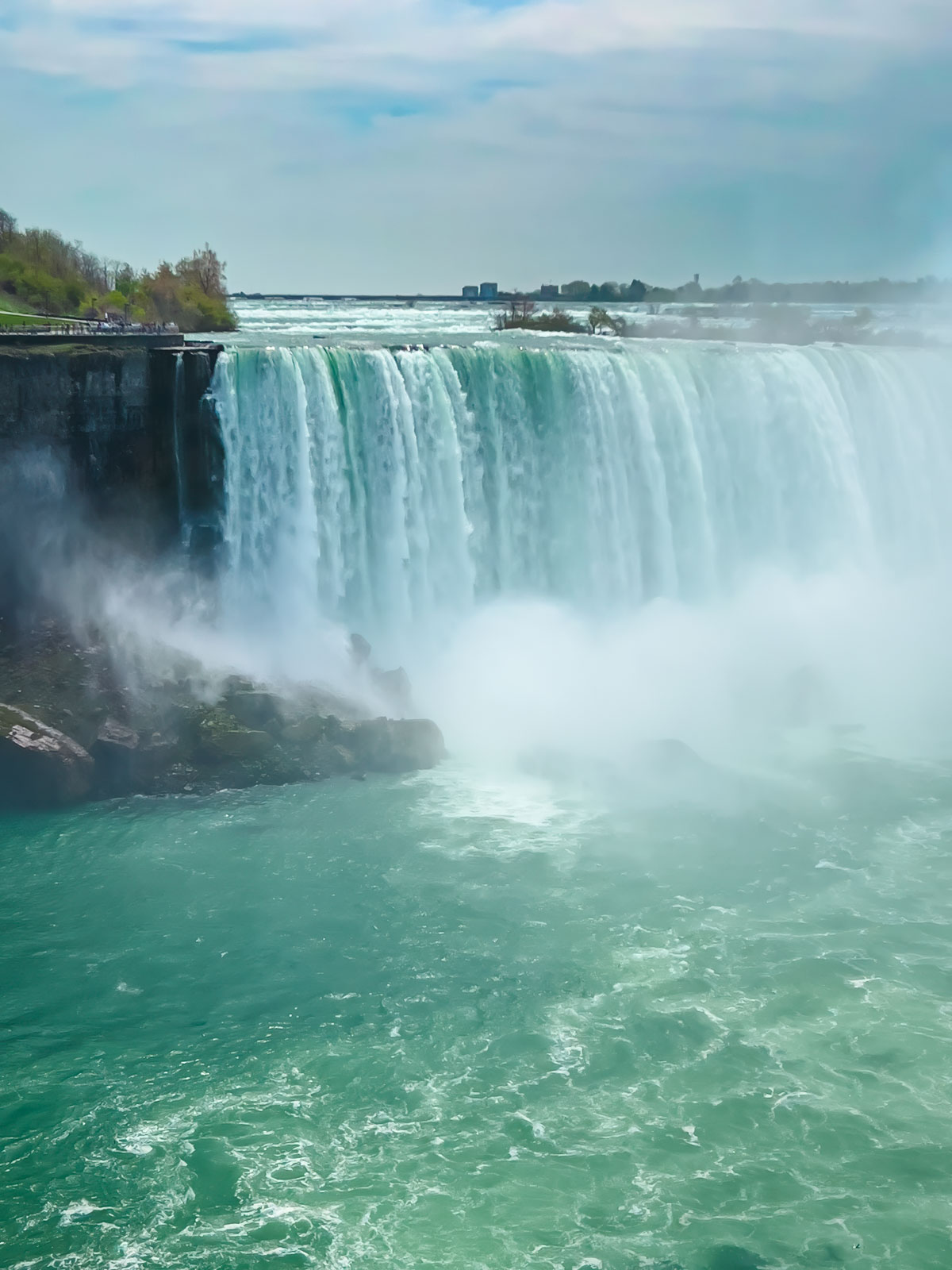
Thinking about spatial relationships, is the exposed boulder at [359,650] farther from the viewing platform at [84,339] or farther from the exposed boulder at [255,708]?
the viewing platform at [84,339]

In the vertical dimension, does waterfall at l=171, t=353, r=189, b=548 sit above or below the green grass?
below

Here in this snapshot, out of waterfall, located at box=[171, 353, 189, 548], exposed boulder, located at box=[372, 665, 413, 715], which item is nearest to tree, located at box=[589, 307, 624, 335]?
waterfall, located at box=[171, 353, 189, 548]

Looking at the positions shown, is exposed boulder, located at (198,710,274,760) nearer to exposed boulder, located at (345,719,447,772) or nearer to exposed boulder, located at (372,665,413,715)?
exposed boulder, located at (345,719,447,772)

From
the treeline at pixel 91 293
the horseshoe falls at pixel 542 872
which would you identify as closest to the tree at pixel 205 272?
the treeline at pixel 91 293

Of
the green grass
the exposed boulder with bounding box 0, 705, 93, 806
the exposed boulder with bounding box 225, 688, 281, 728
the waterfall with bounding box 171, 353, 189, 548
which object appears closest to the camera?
the exposed boulder with bounding box 0, 705, 93, 806

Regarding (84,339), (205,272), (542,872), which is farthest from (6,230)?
(542,872)

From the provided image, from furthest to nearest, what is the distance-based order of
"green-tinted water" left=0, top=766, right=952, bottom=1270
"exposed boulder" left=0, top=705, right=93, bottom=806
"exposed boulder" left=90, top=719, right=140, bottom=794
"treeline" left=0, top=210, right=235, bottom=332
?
"treeline" left=0, top=210, right=235, bottom=332, "exposed boulder" left=90, top=719, right=140, bottom=794, "exposed boulder" left=0, top=705, right=93, bottom=806, "green-tinted water" left=0, top=766, right=952, bottom=1270

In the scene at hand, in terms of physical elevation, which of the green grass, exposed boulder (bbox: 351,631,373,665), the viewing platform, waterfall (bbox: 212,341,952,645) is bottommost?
exposed boulder (bbox: 351,631,373,665)

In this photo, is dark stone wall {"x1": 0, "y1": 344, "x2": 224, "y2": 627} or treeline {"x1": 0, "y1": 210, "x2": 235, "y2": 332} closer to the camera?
dark stone wall {"x1": 0, "y1": 344, "x2": 224, "y2": 627}
